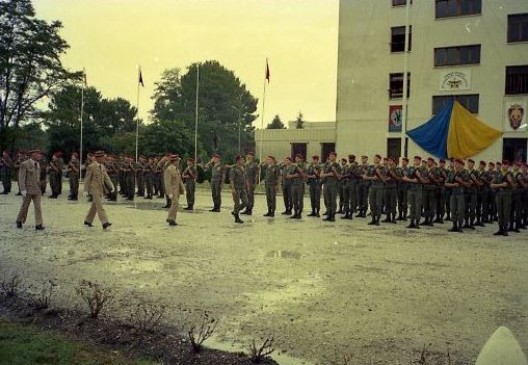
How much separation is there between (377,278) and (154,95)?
72.8 meters

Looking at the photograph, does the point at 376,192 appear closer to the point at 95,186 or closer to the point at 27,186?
the point at 95,186

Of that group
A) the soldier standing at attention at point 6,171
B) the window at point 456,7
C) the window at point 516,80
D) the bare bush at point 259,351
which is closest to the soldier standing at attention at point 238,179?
the bare bush at point 259,351

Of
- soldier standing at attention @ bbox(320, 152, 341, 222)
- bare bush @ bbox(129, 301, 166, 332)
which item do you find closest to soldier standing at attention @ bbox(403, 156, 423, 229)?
soldier standing at attention @ bbox(320, 152, 341, 222)

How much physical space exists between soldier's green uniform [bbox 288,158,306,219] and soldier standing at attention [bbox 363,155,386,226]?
6.96 ft

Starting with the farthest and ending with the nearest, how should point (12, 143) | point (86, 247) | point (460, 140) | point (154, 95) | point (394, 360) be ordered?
point (154, 95), point (12, 143), point (460, 140), point (86, 247), point (394, 360)

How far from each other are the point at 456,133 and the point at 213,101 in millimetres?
47699

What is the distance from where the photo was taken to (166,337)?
4.98 meters

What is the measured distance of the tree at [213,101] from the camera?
2736 inches

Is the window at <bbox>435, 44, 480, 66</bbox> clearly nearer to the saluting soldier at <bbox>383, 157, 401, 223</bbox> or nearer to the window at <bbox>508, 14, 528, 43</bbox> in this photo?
the window at <bbox>508, 14, 528, 43</bbox>

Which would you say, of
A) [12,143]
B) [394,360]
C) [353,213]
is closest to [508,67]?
[353,213]

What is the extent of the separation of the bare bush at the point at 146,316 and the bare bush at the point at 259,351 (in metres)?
1.10

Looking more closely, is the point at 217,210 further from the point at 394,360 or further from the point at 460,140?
the point at 460,140

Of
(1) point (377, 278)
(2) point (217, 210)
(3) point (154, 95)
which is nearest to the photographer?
(1) point (377, 278)

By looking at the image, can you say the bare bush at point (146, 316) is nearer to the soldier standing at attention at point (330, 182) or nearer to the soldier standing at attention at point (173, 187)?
the soldier standing at attention at point (173, 187)
